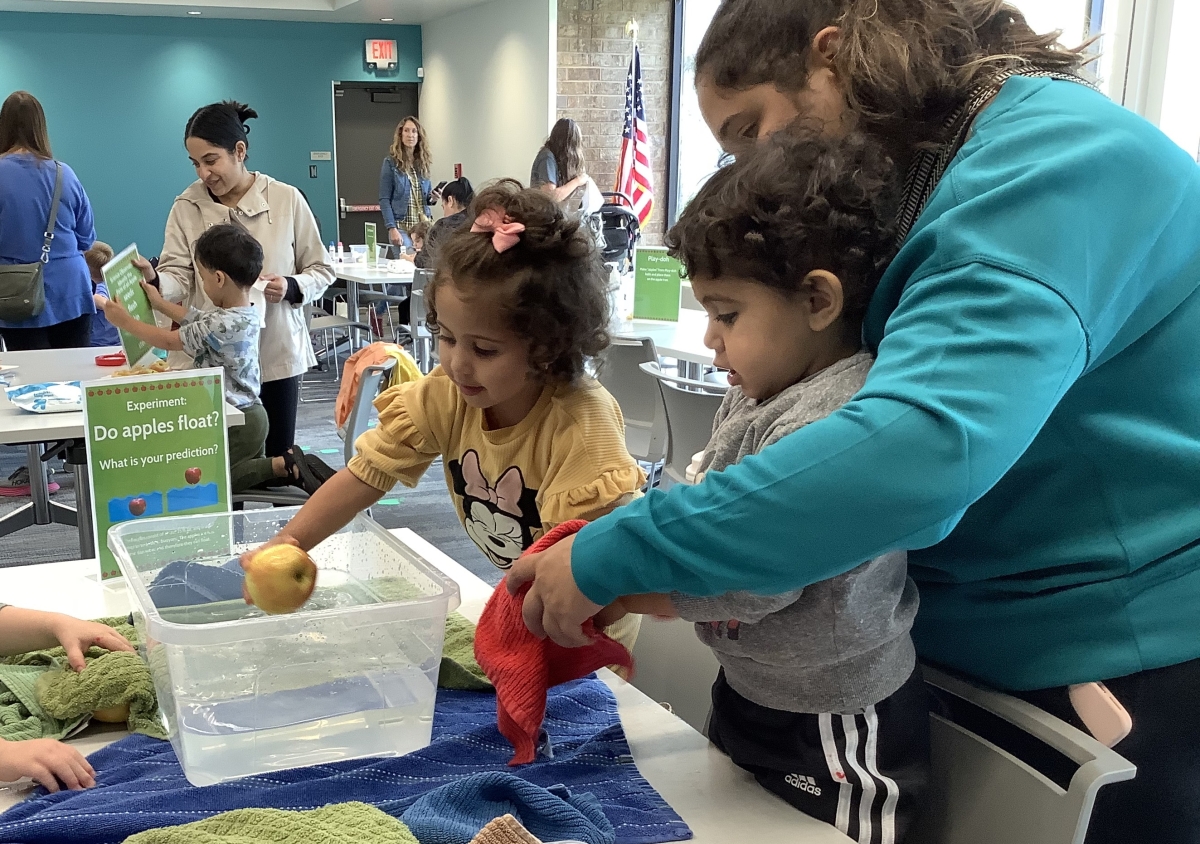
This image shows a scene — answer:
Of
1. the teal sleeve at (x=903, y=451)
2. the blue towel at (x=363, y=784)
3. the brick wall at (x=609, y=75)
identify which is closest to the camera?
the teal sleeve at (x=903, y=451)

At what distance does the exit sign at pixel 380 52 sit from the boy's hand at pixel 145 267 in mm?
9491

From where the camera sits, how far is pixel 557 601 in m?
0.87

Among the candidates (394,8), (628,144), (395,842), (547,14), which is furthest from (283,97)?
(395,842)

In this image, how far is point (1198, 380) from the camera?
36.4 inches

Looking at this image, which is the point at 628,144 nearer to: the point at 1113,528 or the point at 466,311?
the point at 466,311

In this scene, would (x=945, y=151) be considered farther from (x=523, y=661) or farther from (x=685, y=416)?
(x=685, y=416)

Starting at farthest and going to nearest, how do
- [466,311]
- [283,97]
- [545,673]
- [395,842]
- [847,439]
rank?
1. [283,97]
2. [466,311]
3. [545,673]
4. [395,842]
5. [847,439]

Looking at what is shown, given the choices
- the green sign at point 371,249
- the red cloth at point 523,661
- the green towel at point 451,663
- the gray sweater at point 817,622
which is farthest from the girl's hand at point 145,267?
the green sign at point 371,249

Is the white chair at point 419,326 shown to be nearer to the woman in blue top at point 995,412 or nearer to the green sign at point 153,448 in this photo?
the green sign at point 153,448

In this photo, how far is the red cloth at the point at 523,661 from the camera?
1081 millimetres

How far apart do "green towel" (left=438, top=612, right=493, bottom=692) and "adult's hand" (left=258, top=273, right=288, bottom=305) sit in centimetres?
257

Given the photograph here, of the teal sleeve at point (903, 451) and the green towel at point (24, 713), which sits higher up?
the teal sleeve at point (903, 451)

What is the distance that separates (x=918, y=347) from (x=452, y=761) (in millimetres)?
704

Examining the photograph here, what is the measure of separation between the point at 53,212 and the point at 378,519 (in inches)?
81.7
